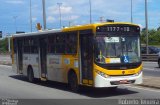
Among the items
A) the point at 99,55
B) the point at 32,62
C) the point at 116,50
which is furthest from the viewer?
the point at 32,62

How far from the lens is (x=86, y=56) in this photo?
16422 millimetres

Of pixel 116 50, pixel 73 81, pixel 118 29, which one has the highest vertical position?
pixel 118 29

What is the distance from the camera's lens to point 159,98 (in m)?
14.2

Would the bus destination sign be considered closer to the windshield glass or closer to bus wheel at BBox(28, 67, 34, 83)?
the windshield glass

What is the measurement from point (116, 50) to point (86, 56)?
Result: 118cm

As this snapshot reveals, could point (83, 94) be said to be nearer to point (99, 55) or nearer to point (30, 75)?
point (99, 55)

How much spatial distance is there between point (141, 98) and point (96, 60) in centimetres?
225

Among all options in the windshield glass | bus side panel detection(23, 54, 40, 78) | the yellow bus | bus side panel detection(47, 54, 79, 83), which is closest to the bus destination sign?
the yellow bus

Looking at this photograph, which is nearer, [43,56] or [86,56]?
[86,56]

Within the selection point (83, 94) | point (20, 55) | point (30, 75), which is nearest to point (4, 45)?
point (20, 55)

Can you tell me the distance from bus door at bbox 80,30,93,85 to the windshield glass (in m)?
0.35

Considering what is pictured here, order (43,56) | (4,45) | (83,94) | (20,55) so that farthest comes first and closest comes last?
(4,45) → (20,55) → (43,56) → (83,94)

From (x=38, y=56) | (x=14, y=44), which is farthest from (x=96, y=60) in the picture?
(x=14, y=44)

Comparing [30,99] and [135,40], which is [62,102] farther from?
[135,40]
